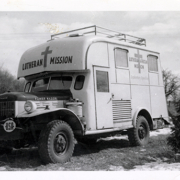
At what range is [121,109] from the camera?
8.09 meters

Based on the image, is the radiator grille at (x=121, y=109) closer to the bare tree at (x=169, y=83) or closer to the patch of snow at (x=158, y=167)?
the bare tree at (x=169, y=83)

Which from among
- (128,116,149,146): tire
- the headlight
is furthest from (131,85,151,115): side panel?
the headlight

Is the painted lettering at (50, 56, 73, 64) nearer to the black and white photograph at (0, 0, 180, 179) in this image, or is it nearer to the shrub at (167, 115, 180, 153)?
the black and white photograph at (0, 0, 180, 179)

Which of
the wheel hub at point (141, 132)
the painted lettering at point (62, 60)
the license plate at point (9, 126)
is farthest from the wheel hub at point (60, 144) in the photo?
the wheel hub at point (141, 132)

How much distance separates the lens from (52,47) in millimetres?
7352

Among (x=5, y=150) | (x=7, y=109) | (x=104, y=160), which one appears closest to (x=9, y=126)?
(x=7, y=109)

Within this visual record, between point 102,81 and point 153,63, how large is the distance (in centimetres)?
305

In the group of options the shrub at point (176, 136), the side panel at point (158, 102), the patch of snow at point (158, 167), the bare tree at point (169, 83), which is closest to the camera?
the patch of snow at point (158, 167)

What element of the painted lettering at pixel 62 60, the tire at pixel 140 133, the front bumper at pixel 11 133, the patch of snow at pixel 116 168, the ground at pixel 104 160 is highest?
the painted lettering at pixel 62 60

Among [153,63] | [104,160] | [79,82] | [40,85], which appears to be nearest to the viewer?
[104,160]

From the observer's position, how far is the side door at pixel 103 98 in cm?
731

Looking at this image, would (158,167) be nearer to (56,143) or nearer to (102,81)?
(56,143)

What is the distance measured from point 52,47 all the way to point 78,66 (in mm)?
958
